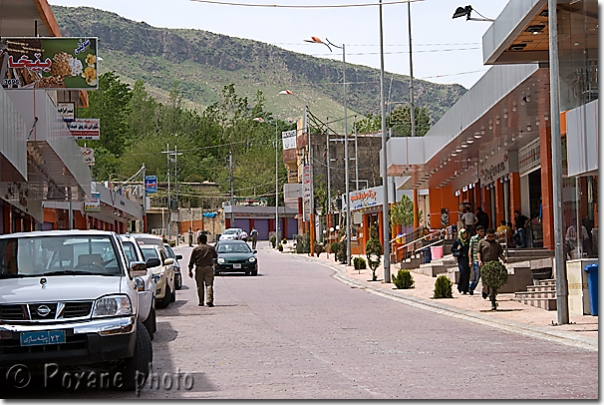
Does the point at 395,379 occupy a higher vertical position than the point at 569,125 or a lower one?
lower

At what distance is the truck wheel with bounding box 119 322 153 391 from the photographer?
10312 millimetres

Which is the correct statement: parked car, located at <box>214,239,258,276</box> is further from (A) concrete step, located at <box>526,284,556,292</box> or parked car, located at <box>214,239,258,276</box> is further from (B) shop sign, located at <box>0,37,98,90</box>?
(A) concrete step, located at <box>526,284,556,292</box>

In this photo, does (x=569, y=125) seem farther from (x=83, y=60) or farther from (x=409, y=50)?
(x=409, y=50)

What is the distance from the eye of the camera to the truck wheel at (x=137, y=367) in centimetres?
1031

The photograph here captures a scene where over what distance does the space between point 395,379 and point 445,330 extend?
648 cm

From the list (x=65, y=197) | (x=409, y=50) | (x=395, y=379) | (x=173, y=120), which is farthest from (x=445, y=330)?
(x=173, y=120)

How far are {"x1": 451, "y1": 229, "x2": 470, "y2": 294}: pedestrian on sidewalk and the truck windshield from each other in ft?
50.1

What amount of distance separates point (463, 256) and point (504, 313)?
17.6ft

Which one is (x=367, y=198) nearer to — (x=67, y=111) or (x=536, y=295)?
(x=67, y=111)

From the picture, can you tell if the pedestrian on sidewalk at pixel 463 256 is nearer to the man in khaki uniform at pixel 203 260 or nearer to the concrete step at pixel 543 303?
the concrete step at pixel 543 303

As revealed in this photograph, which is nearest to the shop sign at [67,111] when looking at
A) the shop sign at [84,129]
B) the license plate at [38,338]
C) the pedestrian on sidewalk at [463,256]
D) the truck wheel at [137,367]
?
the shop sign at [84,129]

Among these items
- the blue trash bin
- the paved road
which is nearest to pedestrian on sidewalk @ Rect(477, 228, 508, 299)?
the paved road

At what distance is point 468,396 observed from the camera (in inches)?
377

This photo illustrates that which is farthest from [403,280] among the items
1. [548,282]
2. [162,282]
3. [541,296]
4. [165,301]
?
[162,282]
